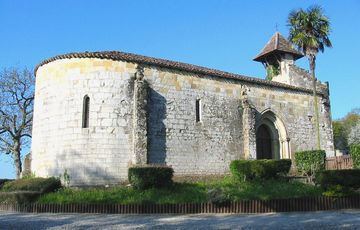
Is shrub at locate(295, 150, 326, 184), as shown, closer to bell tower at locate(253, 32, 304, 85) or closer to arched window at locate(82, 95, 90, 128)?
bell tower at locate(253, 32, 304, 85)

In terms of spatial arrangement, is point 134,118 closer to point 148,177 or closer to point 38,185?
point 148,177

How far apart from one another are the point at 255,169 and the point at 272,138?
675 cm

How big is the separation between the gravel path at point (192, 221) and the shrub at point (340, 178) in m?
1.72

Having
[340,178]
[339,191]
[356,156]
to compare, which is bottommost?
[339,191]

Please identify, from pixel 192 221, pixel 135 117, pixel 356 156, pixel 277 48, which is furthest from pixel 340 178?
pixel 277 48

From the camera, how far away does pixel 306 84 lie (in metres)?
26.1

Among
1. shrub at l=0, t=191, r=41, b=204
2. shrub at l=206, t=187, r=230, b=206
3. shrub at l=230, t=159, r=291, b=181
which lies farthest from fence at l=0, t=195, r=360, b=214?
shrub at l=230, t=159, r=291, b=181

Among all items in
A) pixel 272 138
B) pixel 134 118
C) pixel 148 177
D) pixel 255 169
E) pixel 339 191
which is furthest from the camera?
pixel 272 138

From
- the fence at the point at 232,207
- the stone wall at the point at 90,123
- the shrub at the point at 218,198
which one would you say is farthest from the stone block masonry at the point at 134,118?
the shrub at the point at 218,198

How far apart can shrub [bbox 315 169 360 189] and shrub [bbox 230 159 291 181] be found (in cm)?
327

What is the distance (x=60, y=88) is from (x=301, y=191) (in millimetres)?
12362

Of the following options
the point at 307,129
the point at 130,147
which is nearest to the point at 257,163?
the point at 130,147

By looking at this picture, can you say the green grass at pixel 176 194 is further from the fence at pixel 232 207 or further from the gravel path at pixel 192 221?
the gravel path at pixel 192 221

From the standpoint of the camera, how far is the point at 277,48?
27.0m
